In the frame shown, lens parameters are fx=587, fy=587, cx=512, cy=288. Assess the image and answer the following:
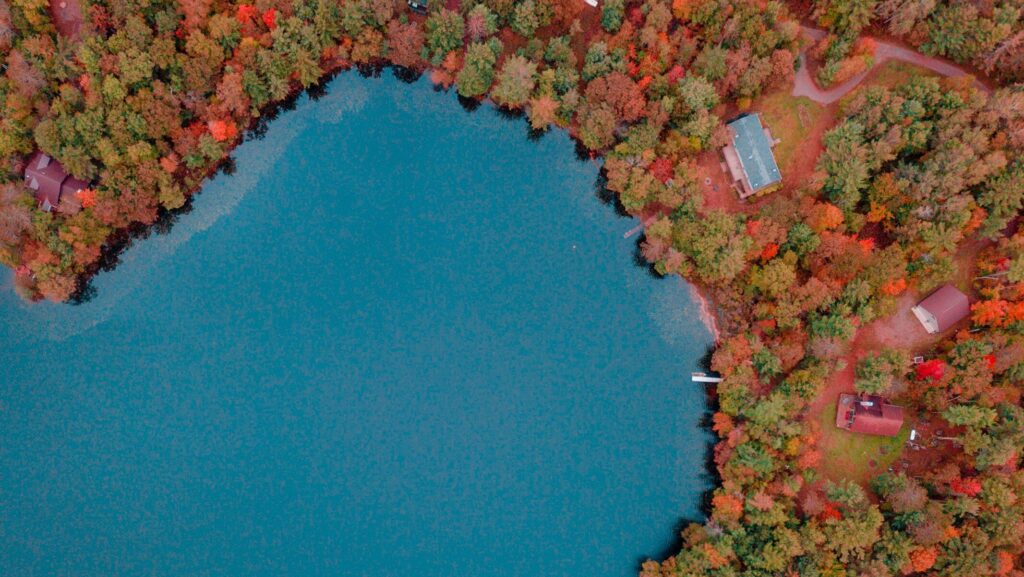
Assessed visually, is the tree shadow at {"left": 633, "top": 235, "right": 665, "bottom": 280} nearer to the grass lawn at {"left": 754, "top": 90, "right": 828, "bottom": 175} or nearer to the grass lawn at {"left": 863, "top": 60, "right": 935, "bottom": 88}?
the grass lawn at {"left": 754, "top": 90, "right": 828, "bottom": 175}

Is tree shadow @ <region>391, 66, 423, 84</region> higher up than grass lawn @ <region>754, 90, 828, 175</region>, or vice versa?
tree shadow @ <region>391, 66, 423, 84</region>

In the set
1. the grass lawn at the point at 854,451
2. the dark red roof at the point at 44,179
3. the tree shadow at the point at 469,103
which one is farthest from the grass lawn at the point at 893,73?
the dark red roof at the point at 44,179

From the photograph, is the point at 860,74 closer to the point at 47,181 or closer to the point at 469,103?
the point at 469,103

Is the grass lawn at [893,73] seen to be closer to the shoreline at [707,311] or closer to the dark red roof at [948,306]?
the dark red roof at [948,306]

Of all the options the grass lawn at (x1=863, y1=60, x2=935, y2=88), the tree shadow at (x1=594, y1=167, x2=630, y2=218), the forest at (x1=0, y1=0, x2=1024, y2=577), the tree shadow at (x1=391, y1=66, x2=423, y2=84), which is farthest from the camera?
the tree shadow at (x1=391, y1=66, x2=423, y2=84)

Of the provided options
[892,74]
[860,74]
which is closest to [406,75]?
[860,74]

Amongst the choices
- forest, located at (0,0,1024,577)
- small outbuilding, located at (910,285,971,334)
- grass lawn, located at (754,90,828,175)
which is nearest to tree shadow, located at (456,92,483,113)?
forest, located at (0,0,1024,577)
